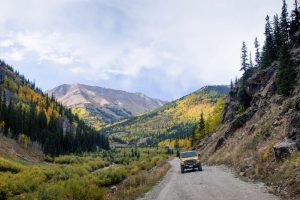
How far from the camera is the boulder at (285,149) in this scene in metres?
26.0

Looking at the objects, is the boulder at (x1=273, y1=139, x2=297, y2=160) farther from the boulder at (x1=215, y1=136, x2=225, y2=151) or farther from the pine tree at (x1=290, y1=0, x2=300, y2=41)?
the pine tree at (x1=290, y1=0, x2=300, y2=41)

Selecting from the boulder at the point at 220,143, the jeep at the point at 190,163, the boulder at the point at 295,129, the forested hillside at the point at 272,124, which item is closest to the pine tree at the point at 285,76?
the forested hillside at the point at 272,124

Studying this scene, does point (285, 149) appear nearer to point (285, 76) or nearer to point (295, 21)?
point (285, 76)

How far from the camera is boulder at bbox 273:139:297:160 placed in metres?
26.0

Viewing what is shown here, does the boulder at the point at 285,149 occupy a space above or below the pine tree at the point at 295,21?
below

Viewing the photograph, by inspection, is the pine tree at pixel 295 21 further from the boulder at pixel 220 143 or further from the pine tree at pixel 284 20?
the boulder at pixel 220 143

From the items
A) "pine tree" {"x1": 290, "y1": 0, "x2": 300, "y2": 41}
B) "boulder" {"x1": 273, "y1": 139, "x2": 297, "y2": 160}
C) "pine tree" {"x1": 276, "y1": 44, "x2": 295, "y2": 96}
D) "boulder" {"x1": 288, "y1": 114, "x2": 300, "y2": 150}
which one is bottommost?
"boulder" {"x1": 273, "y1": 139, "x2": 297, "y2": 160}

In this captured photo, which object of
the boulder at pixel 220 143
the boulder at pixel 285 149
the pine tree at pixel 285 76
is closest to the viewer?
the boulder at pixel 285 149

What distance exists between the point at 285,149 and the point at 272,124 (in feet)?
41.1

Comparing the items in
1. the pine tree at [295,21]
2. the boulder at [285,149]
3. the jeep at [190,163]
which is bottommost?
the jeep at [190,163]

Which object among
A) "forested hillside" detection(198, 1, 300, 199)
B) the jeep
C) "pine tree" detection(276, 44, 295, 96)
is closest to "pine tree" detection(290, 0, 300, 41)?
"forested hillside" detection(198, 1, 300, 199)

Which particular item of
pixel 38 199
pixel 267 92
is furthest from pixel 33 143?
pixel 38 199

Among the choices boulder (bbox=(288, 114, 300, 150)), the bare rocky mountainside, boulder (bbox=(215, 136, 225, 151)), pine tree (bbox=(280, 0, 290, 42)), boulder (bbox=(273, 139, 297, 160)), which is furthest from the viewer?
pine tree (bbox=(280, 0, 290, 42))

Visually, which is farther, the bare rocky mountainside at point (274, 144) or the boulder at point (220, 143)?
the boulder at point (220, 143)
